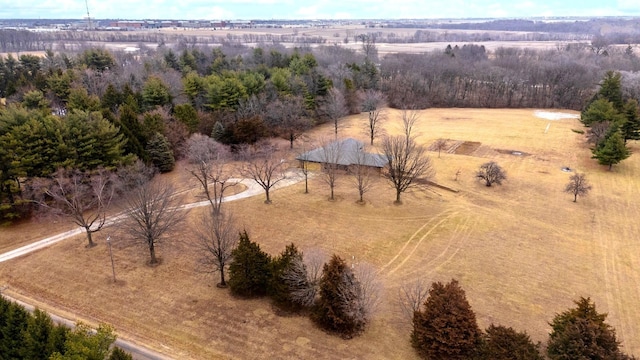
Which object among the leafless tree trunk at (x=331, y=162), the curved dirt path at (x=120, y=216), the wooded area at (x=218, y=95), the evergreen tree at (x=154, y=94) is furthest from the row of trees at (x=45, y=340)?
the evergreen tree at (x=154, y=94)

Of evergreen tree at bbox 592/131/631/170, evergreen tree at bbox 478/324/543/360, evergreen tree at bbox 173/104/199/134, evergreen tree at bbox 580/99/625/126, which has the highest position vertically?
evergreen tree at bbox 173/104/199/134

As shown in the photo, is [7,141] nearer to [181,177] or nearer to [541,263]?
[181,177]

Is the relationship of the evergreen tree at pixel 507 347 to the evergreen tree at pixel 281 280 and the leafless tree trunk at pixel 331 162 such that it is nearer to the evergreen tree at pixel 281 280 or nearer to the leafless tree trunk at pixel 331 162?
the evergreen tree at pixel 281 280

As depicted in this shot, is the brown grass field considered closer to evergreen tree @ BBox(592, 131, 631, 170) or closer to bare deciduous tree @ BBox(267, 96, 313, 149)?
evergreen tree @ BBox(592, 131, 631, 170)

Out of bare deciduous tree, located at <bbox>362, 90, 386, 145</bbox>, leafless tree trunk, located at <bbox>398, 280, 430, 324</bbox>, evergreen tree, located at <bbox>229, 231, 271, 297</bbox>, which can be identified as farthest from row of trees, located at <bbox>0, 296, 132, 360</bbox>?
bare deciduous tree, located at <bbox>362, 90, 386, 145</bbox>

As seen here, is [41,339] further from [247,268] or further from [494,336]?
[494,336]

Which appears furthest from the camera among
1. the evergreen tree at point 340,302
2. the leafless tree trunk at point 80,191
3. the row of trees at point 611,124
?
the row of trees at point 611,124

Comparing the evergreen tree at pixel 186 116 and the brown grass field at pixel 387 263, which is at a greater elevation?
the evergreen tree at pixel 186 116
